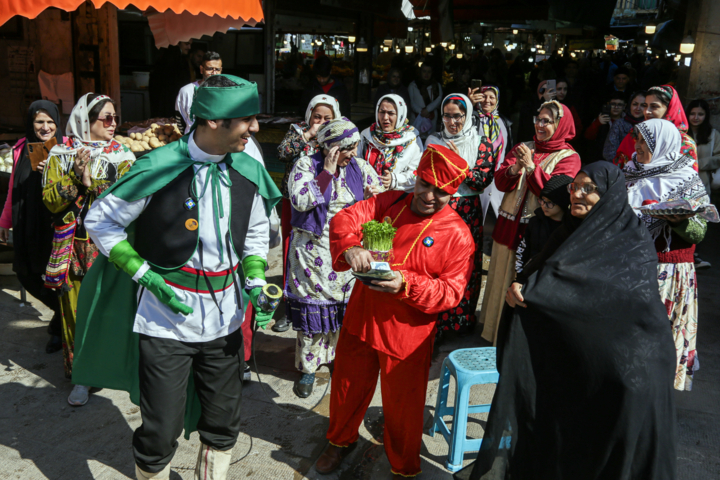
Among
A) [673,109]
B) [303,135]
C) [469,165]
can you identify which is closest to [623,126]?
[673,109]

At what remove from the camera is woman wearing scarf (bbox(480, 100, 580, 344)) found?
4.16 metres

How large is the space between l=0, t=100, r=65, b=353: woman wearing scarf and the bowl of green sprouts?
267 cm

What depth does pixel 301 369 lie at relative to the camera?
12.9 ft

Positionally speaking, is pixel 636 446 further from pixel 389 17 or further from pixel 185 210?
pixel 389 17

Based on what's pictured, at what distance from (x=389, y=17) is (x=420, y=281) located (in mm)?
14796

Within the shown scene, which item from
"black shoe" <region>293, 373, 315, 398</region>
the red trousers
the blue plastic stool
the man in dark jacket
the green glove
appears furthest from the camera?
the man in dark jacket

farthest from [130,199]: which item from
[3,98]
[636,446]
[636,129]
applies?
[3,98]

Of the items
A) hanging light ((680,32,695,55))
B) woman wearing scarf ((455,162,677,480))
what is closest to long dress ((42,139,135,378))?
woman wearing scarf ((455,162,677,480))

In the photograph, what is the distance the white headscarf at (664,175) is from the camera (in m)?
3.55

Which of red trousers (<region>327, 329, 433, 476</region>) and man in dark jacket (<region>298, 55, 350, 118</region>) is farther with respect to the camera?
man in dark jacket (<region>298, 55, 350, 118</region>)

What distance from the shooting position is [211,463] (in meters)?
2.72

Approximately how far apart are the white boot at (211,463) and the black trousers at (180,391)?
3 cm

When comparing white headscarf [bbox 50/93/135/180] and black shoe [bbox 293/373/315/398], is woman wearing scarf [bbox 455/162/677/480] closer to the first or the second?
black shoe [bbox 293/373/315/398]

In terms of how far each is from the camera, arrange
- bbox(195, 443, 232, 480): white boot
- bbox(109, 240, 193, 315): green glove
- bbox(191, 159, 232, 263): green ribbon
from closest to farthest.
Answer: bbox(109, 240, 193, 315): green glove
bbox(191, 159, 232, 263): green ribbon
bbox(195, 443, 232, 480): white boot
